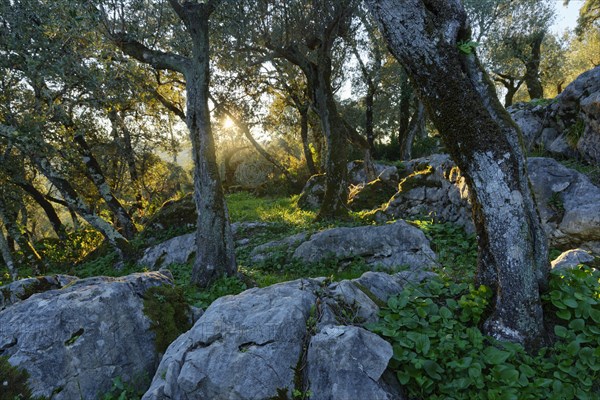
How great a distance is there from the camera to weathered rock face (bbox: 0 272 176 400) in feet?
15.9

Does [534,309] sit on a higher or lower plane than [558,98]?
lower

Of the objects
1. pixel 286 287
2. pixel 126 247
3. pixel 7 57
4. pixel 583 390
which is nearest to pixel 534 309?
pixel 583 390

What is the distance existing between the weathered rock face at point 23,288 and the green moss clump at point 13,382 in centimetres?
195

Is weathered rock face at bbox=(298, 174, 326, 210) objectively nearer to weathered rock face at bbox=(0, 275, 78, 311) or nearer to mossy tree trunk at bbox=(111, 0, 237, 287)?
mossy tree trunk at bbox=(111, 0, 237, 287)

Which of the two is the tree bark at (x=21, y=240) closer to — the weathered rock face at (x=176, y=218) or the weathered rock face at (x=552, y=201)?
the weathered rock face at (x=176, y=218)

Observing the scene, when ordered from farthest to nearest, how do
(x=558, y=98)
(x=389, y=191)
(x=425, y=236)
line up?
(x=389, y=191) < (x=558, y=98) < (x=425, y=236)

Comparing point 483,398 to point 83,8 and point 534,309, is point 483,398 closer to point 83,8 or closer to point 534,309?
point 534,309

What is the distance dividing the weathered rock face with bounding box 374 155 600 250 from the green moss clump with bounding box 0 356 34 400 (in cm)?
1050

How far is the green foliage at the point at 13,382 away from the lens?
4548 mm

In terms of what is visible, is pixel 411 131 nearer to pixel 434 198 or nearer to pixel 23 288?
pixel 434 198

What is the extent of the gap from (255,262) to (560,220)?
352 inches

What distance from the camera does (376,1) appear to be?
4.64 meters

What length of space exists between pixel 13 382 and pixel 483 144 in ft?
23.6

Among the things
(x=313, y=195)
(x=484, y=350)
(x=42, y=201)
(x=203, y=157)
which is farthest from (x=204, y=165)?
(x=42, y=201)
